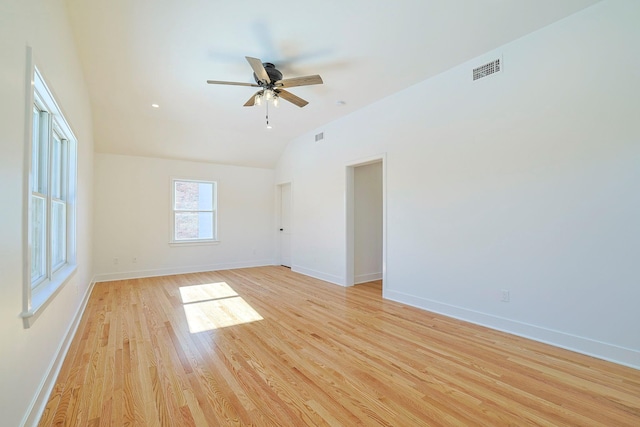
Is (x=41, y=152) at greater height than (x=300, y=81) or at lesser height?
lesser

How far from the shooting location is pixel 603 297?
7.91 feet

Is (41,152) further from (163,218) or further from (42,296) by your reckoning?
(163,218)

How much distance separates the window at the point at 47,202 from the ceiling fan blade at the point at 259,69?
1561 mm

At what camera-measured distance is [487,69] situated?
10.3 ft

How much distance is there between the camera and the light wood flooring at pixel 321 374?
5.68 feet

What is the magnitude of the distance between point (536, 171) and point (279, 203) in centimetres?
568

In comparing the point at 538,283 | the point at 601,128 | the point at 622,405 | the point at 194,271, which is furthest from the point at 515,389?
the point at 194,271

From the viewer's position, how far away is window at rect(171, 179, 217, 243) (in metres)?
6.35

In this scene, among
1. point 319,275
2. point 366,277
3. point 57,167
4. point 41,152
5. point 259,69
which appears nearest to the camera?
point 41,152

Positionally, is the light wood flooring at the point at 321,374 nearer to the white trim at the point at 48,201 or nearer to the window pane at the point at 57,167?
the white trim at the point at 48,201

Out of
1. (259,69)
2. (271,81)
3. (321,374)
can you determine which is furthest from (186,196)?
(321,374)

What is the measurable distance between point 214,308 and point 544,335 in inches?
147

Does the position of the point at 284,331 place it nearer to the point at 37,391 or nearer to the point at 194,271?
the point at 37,391

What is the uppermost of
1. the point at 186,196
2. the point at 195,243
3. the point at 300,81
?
the point at 300,81
